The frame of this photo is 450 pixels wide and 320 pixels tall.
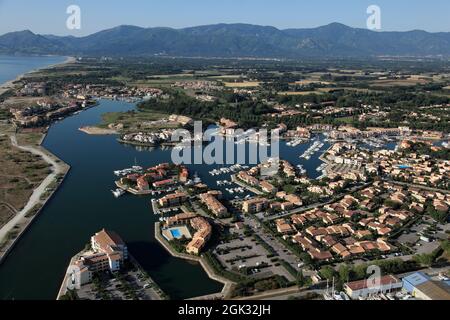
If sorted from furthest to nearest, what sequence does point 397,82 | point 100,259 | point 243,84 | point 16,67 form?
point 16,67
point 397,82
point 243,84
point 100,259

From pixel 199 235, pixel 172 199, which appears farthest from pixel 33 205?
pixel 199 235

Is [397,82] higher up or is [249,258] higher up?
[397,82]

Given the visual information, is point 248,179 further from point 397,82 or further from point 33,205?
point 397,82

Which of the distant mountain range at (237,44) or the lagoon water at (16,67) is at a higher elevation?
the distant mountain range at (237,44)

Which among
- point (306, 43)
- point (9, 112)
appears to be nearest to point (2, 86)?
point (9, 112)

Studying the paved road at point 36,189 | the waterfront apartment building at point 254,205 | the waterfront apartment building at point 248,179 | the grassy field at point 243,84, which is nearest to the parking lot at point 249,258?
the waterfront apartment building at point 254,205

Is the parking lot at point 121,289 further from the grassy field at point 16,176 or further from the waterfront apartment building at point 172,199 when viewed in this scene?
the grassy field at point 16,176
